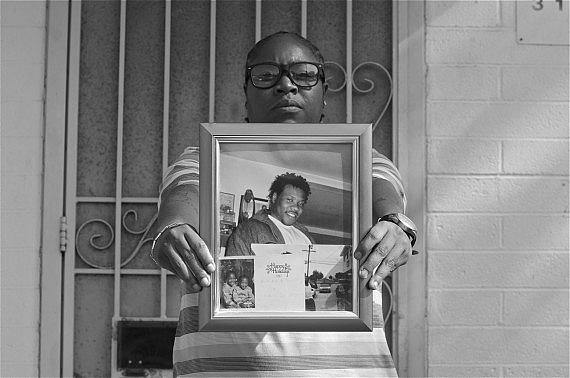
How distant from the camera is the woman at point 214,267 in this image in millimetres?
1903

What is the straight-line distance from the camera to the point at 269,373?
2.00 metres

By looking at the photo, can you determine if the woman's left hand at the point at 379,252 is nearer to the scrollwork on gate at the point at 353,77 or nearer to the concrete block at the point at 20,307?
the scrollwork on gate at the point at 353,77

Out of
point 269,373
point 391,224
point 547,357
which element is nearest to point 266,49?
point 391,224

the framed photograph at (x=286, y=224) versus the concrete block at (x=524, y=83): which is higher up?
the concrete block at (x=524, y=83)

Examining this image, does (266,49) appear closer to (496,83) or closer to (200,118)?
(200,118)

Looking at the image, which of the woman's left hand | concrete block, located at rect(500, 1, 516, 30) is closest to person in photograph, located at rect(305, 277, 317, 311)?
the woman's left hand

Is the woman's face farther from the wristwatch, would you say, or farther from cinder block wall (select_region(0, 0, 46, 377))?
cinder block wall (select_region(0, 0, 46, 377))

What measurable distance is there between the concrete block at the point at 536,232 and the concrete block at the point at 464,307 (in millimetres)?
226

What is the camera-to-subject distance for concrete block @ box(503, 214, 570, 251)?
11.2 feet

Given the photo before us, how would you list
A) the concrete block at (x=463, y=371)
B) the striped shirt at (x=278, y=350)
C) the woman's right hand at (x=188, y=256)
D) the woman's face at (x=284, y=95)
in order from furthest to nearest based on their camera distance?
the concrete block at (x=463, y=371) → the woman's face at (x=284, y=95) → the striped shirt at (x=278, y=350) → the woman's right hand at (x=188, y=256)

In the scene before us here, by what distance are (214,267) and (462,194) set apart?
70.1 inches

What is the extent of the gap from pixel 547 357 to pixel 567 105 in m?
1.04

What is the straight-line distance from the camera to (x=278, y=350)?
6.60 ft

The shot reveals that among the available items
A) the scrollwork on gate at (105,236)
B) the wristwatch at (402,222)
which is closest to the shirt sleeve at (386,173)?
the wristwatch at (402,222)
